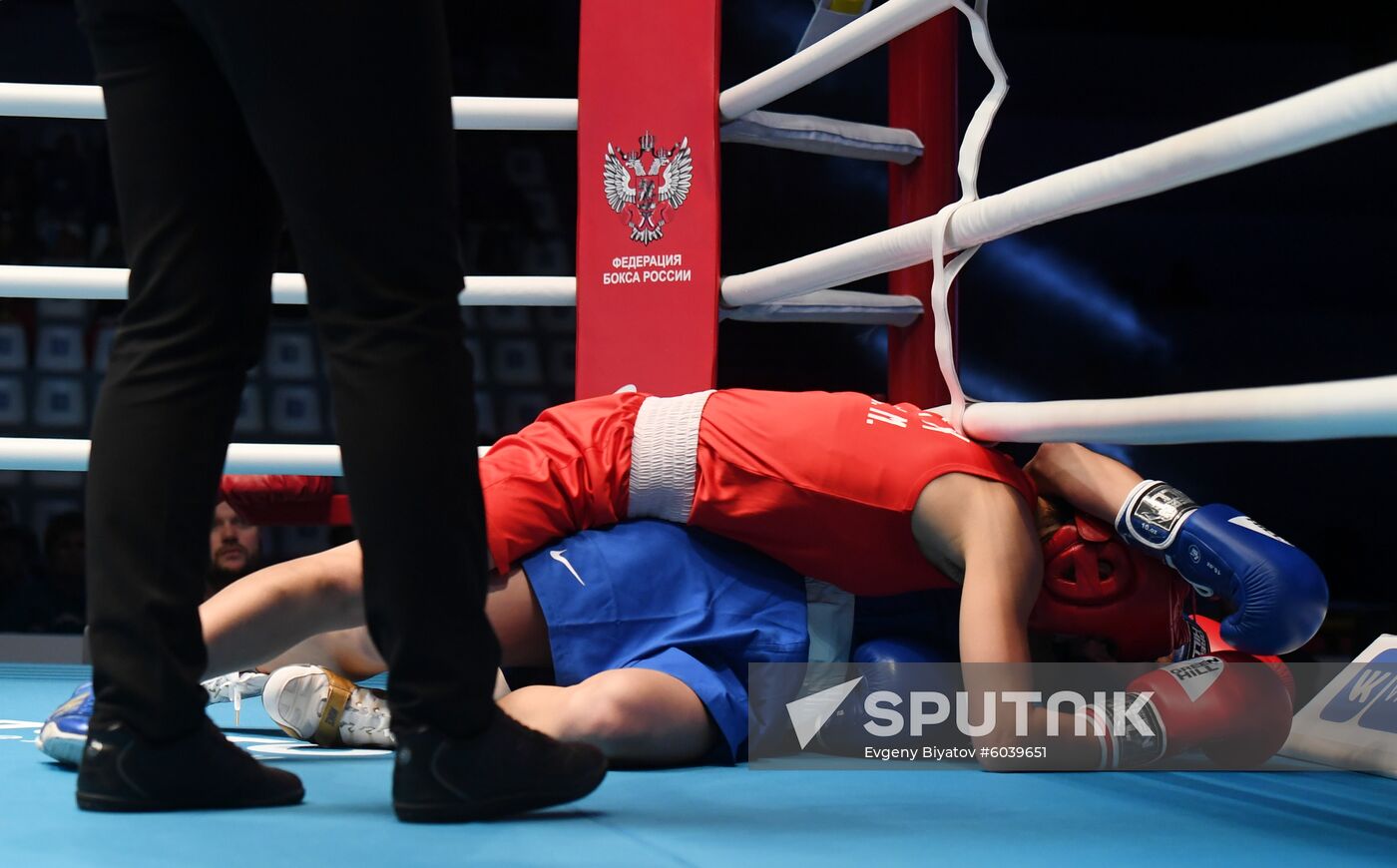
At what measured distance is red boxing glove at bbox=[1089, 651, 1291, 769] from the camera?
1246 mm

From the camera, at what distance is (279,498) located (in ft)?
6.42

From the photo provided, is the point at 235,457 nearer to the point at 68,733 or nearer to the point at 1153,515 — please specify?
the point at 68,733

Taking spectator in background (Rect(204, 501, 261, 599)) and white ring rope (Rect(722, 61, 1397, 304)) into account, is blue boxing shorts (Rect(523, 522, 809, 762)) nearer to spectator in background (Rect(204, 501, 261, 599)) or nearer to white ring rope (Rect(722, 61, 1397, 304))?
white ring rope (Rect(722, 61, 1397, 304))

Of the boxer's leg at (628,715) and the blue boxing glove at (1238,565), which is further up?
the blue boxing glove at (1238,565)

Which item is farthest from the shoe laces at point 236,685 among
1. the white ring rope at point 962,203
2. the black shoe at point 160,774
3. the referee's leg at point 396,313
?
the white ring rope at point 962,203

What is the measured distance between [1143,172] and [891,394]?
0.81m

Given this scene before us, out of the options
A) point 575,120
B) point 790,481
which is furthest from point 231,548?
point 790,481

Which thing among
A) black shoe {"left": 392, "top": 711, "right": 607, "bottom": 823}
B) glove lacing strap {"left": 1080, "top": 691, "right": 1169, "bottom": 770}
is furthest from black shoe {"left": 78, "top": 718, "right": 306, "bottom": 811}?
glove lacing strap {"left": 1080, "top": 691, "right": 1169, "bottom": 770}

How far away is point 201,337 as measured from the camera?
96 centimetres

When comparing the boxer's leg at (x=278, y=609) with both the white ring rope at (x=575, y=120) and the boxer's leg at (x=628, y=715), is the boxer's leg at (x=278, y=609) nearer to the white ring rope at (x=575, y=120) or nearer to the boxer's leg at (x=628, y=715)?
the boxer's leg at (x=628, y=715)

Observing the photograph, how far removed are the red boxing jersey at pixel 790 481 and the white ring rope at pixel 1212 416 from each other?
0.19 ft

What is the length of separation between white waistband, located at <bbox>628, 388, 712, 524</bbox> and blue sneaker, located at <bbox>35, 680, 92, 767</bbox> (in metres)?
0.56

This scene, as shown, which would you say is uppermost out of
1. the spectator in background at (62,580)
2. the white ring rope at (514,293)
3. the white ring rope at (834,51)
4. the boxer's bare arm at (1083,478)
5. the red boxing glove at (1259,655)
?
the white ring rope at (834,51)

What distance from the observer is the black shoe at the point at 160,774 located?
928 mm
